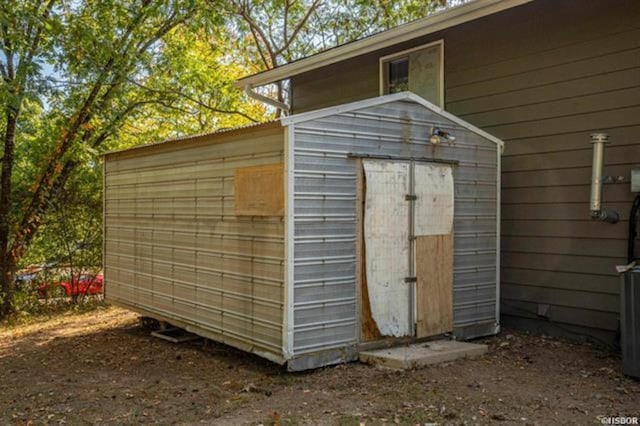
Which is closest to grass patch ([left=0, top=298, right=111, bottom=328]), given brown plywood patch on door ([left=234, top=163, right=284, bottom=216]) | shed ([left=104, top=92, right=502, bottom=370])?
shed ([left=104, top=92, right=502, bottom=370])

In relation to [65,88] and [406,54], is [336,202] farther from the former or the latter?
[65,88]

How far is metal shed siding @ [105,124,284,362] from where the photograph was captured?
4902 mm

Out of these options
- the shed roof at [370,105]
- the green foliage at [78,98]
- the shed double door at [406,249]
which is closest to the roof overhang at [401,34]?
the shed roof at [370,105]

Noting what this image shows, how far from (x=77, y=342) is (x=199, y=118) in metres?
7.16

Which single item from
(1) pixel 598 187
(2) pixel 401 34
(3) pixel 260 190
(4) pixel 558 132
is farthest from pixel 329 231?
(2) pixel 401 34

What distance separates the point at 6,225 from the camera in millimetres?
9219

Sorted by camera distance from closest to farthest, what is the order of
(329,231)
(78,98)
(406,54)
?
(329,231)
(406,54)
(78,98)

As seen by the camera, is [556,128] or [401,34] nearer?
[556,128]

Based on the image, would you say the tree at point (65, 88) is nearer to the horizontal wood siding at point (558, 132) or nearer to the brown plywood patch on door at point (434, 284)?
the horizontal wood siding at point (558, 132)

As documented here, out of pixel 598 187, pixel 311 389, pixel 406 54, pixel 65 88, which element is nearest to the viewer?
pixel 311 389

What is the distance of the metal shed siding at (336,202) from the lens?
184 inches

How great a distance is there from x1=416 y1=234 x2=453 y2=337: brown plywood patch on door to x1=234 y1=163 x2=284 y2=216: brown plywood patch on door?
1.53 metres

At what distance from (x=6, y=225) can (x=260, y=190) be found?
639 cm

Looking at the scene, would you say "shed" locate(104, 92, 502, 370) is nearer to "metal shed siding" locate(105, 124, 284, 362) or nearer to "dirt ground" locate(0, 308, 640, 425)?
"metal shed siding" locate(105, 124, 284, 362)
